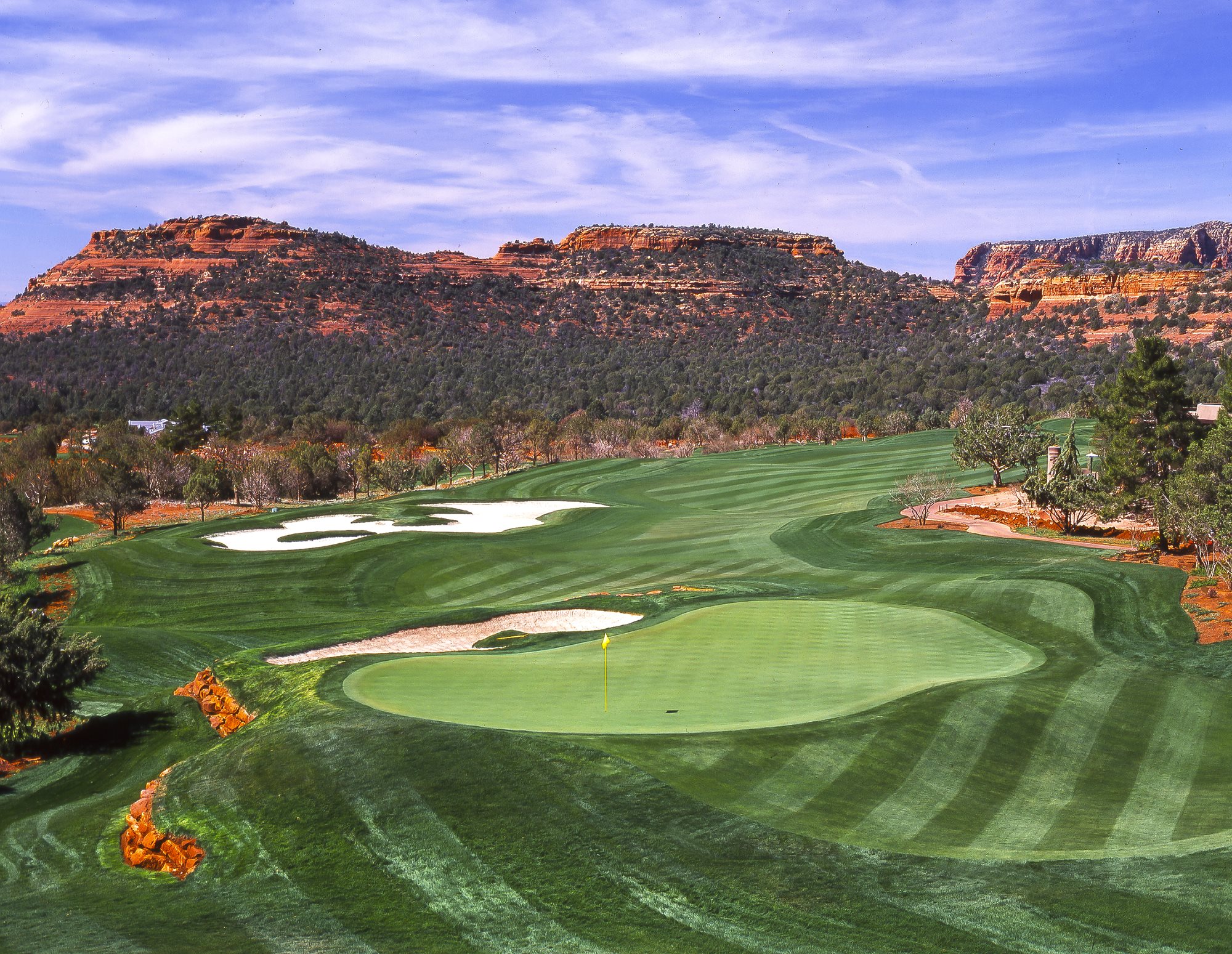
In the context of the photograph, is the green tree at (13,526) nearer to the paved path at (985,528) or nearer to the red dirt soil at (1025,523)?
the paved path at (985,528)

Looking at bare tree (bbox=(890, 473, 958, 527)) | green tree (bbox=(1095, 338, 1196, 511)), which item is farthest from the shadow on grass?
green tree (bbox=(1095, 338, 1196, 511))

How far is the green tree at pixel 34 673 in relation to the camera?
18.6 metres

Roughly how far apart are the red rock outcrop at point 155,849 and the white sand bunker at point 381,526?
27.3m

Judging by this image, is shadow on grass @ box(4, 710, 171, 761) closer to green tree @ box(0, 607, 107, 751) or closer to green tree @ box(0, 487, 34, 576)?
green tree @ box(0, 607, 107, 751)

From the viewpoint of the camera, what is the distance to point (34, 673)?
1875 cm

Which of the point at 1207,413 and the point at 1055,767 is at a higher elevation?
the point at 1207,413

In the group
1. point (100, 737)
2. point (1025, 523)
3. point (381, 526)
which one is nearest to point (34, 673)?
point (100, 737)

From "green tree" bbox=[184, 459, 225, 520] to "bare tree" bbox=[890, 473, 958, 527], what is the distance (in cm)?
3396

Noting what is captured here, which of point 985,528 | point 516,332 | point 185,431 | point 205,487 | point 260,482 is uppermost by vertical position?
point 516,332

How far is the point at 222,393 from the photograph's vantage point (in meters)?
101

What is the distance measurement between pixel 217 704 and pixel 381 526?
89.3ft

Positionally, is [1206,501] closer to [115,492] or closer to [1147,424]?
[1147,424]

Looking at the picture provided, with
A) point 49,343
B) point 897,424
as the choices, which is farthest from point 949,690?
point 49,343

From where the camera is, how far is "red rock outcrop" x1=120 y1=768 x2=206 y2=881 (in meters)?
11.7
